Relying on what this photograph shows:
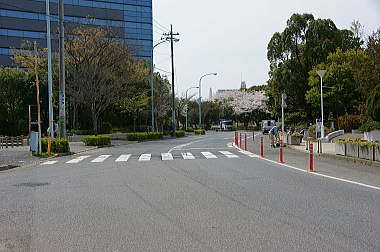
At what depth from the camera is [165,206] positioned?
8750 millimetres

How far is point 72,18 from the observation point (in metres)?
73.8

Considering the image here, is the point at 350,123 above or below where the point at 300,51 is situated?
below

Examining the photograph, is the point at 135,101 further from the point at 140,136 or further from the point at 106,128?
the point at 140,136

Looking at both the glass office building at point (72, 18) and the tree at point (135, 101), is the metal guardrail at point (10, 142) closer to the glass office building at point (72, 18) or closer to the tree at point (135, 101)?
the tree at point (135, 101)

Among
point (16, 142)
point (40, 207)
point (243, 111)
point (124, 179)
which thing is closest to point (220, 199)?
point (40, 207)

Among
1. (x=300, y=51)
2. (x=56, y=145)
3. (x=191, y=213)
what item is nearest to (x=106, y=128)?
(x=300, y=51)

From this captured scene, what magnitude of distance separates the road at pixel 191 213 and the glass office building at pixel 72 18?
45822mm

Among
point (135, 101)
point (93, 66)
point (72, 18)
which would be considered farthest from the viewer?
point (72, 18)

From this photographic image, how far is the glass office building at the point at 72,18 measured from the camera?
2638 inches

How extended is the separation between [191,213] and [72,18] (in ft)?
233

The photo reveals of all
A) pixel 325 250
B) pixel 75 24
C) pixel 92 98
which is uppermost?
pixel 75 24

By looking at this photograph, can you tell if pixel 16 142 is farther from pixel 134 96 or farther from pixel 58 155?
pixel 134 96

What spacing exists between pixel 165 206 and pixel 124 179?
4.65m

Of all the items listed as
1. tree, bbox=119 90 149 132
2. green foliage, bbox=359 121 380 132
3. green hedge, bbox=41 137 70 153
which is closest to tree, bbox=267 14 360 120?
tree, bbox=119 90 149 132
